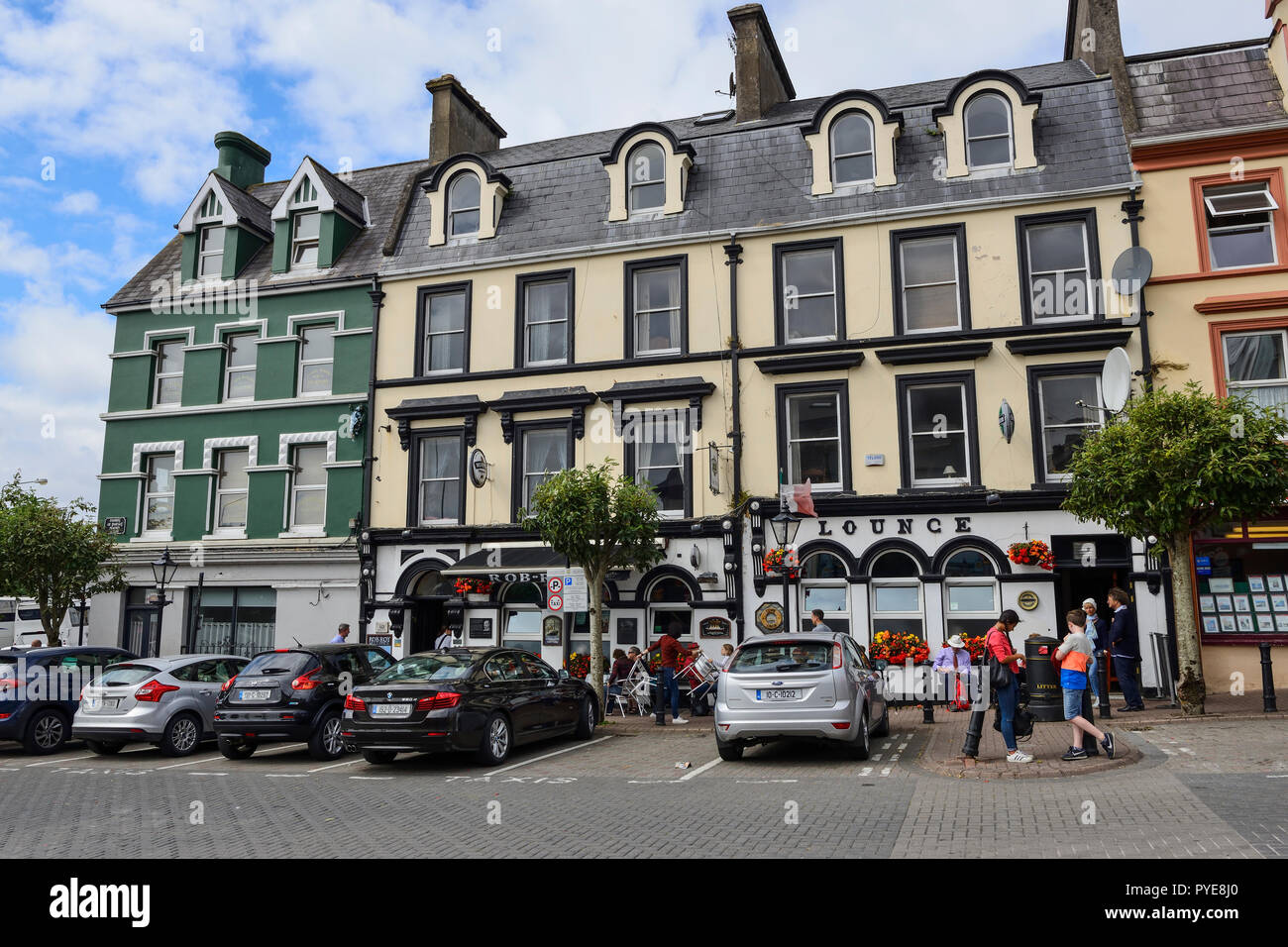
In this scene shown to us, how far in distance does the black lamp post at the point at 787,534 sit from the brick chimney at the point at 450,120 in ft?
47.0

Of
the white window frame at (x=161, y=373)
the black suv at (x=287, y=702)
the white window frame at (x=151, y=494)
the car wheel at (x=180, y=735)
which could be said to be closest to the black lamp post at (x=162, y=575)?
the white window frame at (x=151, y=494)

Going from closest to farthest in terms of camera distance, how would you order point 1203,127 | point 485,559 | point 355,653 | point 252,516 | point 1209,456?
point 1209,456 < point 355,653 < point 1203,127 < point 485,559 < point 252,516

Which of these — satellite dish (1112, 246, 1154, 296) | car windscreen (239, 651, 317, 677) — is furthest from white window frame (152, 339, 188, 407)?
satellite dish (1112, 246, 1154, 296)

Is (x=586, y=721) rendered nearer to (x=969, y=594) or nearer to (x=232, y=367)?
(x=969, y=594)

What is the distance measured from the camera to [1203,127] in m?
18.5

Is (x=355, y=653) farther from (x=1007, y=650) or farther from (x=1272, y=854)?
(x=1272, y=854)

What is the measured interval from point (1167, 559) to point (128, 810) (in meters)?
16.5

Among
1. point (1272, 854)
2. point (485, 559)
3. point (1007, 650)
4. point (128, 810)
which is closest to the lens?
point (1272, 854)

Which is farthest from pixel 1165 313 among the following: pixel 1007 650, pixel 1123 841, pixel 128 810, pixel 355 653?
pixel 128 810

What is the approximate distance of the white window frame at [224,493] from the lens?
23562mm

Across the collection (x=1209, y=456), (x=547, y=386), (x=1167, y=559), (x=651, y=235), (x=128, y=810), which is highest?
(x=651, y=235)

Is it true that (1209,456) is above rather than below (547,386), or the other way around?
below

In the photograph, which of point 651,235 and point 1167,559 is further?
point 651,235

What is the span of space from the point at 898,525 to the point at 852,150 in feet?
27.5
